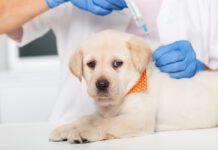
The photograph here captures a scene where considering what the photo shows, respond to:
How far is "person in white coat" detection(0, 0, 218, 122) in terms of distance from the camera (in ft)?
4.68

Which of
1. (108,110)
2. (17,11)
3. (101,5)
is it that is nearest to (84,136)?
(108,110)

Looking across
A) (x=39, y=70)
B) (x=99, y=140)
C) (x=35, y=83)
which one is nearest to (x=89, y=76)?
(x=99, y=140)

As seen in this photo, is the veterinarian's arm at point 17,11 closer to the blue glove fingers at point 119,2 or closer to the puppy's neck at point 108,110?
the blue glove fingers at point 119,2

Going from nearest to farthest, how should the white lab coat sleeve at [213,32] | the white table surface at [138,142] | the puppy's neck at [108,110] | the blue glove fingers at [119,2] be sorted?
the white table surface at [138,142]
the puppy's neck at [108,110]
the blue glove fingers at [119,2]
the white lab coat sleeve at [213,32]

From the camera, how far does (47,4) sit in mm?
1424

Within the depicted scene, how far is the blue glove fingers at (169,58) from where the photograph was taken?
126cm

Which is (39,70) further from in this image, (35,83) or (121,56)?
(121,56)

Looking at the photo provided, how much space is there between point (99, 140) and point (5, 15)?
0.64 m

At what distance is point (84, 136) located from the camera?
1091 millimetres

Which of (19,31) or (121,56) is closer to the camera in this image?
(121,56)

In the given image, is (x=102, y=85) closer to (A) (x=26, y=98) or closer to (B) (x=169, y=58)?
(B) (x=169, y=58)

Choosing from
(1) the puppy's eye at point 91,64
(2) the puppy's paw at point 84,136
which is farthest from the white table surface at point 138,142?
(1) the puppy's eye at point 91,64

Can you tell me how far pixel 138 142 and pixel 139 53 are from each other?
0.85ft

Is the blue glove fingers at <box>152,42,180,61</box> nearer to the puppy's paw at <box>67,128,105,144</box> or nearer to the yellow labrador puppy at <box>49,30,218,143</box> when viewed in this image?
the yellow labrador puppy at <box>49,30,218,143</box>
